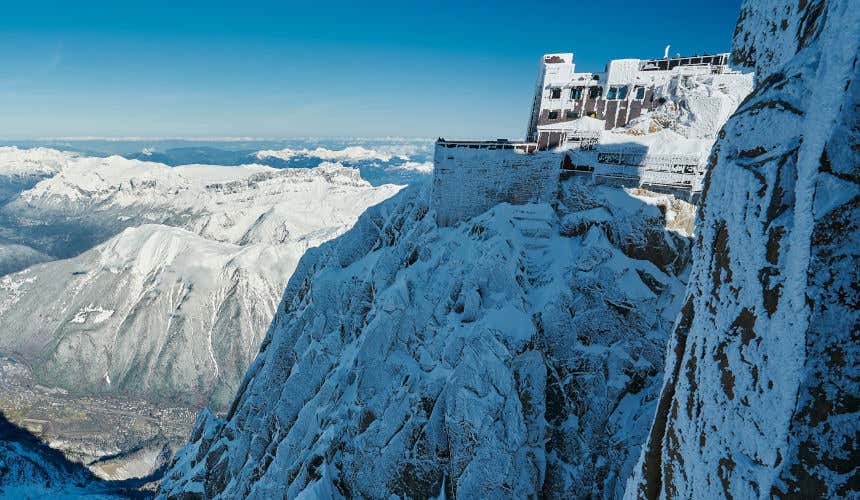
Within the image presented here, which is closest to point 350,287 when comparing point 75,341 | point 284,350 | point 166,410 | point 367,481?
point 284,350

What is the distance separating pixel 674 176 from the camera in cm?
3622

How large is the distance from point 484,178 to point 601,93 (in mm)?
16385

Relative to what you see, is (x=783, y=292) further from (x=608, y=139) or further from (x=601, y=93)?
(x=601, y=93)

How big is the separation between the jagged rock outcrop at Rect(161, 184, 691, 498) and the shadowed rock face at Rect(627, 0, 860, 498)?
A: 18.3 m

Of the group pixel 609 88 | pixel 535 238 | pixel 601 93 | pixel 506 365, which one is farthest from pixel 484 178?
pixel 506 365

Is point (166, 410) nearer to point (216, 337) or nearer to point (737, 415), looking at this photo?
point (216, 337)

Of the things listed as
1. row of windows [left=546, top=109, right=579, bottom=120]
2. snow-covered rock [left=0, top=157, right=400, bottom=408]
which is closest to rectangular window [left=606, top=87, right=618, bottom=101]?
row of windows [left=546, top=109, right=579, bottom=120]

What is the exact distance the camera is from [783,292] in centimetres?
859

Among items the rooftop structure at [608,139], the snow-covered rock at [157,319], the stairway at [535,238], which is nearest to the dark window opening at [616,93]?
the rooftop structure at [608,139]

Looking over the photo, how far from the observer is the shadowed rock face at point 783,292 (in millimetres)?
7672

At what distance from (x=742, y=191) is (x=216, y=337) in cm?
20849

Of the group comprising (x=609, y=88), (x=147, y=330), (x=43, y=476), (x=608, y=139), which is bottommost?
(x=43, y=476)

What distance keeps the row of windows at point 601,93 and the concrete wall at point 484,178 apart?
10217 mm

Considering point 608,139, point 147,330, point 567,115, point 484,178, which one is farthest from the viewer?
point 147,330
